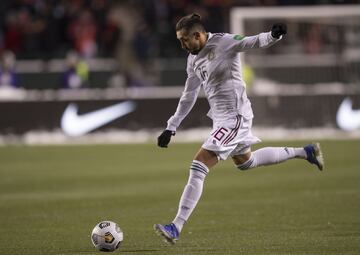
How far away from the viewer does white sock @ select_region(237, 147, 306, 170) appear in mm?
9742

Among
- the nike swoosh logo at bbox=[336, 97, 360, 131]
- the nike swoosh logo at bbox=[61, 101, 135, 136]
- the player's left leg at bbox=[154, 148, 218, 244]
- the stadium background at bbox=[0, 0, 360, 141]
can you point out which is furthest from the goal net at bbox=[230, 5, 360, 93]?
the player's left leg at bbox=[154, 148, 218, 244]

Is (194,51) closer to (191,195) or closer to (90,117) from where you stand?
(191,195)

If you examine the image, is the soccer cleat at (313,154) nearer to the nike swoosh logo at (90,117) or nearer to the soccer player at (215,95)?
the soccer player at (215,95)

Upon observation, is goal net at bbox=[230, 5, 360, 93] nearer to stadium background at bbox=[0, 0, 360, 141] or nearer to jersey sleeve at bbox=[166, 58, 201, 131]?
stadium background at bbox=[0, 0, 360, 141]

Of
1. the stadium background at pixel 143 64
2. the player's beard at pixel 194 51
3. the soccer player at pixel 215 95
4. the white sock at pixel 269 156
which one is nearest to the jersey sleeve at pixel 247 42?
the soccer player at pixel 215 95

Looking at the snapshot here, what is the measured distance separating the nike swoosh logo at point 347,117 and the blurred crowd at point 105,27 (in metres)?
5.50

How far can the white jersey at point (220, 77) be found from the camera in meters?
9.03

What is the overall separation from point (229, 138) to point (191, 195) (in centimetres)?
75

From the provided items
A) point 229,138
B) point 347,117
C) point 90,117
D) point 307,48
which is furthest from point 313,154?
point 307,48

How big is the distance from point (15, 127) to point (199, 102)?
4532mm

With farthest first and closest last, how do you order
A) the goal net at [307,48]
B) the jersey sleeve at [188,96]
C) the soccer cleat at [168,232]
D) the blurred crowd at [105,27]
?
the blurred crowd at [105,27], the goal net at [307,48], the jersey sleeve at [188,96], the soccer cleat at [168,232]

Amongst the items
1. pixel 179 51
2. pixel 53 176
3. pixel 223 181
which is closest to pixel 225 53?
pixel 223 181

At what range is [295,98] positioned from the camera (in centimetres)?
2234

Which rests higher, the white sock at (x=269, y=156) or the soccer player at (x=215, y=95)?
the soccer player at (x=215, y=95)
